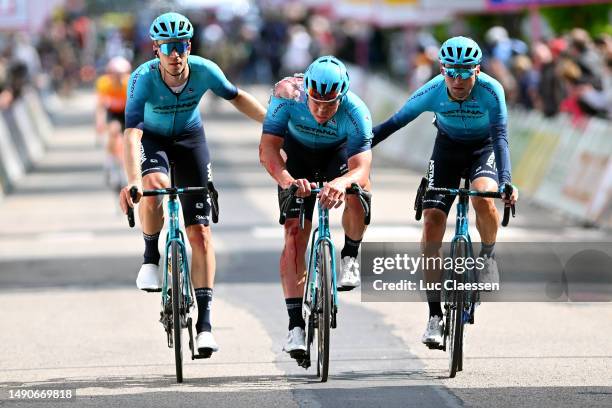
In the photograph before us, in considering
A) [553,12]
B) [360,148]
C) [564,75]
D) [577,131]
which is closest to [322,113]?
[360,148]

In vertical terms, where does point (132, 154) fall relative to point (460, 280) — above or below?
above

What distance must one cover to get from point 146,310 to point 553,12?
17.4m

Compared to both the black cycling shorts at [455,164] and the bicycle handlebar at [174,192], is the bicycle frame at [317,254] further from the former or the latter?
the black cycling shorts at [455,164]

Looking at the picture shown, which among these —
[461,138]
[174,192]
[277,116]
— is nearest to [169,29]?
[277,116]

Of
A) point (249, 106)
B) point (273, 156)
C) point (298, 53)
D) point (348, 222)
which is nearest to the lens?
point (273, 156)

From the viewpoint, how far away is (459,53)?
9656mm

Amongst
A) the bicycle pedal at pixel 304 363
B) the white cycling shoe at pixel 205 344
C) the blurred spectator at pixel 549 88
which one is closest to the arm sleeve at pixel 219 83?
the white cycling shoe at pixel 205 344

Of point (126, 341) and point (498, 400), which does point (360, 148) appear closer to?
point (498, 400)

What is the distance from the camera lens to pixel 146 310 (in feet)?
42.7

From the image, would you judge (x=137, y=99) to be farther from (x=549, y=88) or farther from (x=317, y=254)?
(x=549, y=88)

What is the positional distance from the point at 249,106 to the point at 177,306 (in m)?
1.44

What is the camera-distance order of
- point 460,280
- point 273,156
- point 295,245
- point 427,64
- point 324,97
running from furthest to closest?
point 427,64, point 295,245, point 460,280, point 273,156, point 324,97

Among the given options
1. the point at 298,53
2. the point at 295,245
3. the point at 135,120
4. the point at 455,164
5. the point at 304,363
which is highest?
the point at 135,120

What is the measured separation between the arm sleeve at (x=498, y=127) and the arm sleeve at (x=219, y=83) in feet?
5.21
